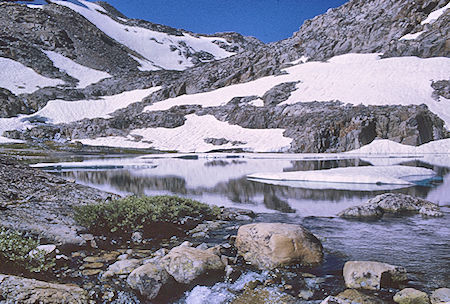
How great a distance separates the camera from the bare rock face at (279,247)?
305 inches

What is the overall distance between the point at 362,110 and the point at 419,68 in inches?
1035

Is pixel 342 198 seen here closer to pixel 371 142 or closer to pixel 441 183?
pixel 441 183

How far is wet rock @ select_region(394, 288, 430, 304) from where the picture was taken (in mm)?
5797

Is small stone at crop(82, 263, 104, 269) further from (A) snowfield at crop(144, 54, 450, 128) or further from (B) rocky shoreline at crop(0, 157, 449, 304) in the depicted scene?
(A) snowfield at crop(144, 54, 450, 128)

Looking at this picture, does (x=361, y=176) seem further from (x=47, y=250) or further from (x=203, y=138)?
(x=203, y=138)

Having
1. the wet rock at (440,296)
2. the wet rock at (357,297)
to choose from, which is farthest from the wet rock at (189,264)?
the wet rock at (440,296)

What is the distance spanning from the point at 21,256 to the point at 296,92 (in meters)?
75.3

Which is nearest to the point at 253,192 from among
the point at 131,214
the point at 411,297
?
the point at 131,214

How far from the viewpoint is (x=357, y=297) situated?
6121 millimetres

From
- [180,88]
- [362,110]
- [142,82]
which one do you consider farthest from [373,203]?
[142,82]

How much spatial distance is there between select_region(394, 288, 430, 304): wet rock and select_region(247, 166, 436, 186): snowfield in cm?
1812

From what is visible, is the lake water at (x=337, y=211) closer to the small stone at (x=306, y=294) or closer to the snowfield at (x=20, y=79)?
the small stone at (x=306, y=294)

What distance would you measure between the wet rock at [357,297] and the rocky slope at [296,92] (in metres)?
51.6

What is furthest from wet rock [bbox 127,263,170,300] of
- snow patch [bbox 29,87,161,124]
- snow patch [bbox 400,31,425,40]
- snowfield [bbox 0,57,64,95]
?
snowfield [bbox 0,57,64,95]
